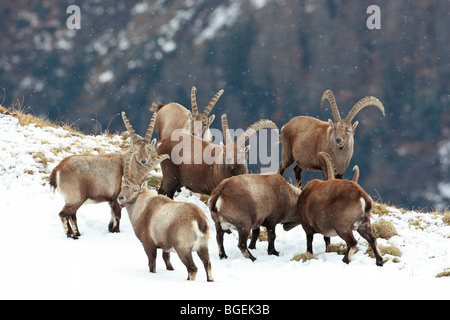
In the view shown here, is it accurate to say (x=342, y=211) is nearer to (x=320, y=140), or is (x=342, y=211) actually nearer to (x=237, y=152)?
(x=237, y=152)

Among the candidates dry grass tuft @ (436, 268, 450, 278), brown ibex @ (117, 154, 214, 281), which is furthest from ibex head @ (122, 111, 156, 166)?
dry grass tuft @ (436, 268, 450, 278)

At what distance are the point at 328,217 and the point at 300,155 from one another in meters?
4.53

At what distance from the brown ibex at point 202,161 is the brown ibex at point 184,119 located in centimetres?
197

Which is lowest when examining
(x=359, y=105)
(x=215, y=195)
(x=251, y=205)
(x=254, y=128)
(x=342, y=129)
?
(x=251, y=205)

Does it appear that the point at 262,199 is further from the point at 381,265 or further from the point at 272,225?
the point at 381,265

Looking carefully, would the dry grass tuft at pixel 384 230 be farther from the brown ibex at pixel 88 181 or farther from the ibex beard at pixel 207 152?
the brown ibex at pixel 88 181

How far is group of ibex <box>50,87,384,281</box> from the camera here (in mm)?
8211

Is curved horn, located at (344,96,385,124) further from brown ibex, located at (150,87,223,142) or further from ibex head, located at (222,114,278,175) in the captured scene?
brown ibex, located at (150,87,223,142)

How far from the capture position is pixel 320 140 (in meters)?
13.0

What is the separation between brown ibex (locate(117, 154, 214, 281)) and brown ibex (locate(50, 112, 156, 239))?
135 centimetres

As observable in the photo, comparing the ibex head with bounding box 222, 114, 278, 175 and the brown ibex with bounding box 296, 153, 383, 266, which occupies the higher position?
the ibex head with bounding box 222, 114, 278, 175

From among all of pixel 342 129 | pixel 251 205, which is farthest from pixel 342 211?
pixel 342 129

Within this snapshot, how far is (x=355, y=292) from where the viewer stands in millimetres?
7664

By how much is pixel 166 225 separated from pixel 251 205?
205 centimetres
